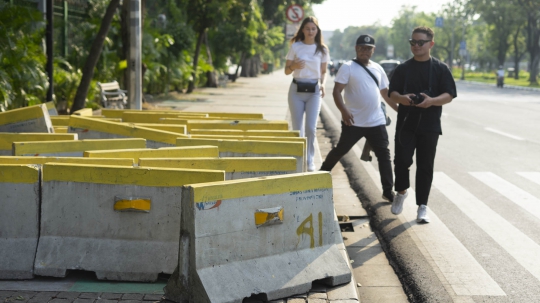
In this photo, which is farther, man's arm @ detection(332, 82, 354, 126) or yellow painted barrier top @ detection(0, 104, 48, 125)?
man's arm @ detection(332, 82, 354, 126)

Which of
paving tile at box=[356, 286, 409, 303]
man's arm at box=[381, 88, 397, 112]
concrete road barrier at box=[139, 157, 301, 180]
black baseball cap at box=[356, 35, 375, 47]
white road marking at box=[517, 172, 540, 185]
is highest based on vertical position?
black baseball cap at box=[356, 35, 375, 47]

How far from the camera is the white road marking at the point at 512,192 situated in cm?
873

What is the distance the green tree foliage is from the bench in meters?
3.72

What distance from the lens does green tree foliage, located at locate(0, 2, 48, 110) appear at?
12680 millimetres

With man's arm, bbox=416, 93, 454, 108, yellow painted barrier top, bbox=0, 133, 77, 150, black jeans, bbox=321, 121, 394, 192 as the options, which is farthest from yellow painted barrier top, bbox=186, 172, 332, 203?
black jeans, bbox=321, 121, 394, 192

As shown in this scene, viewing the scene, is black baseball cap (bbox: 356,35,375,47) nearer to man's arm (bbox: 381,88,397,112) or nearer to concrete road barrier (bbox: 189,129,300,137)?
man's arm (bbox: 381,88,397,112)

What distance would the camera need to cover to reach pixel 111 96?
63.1ft

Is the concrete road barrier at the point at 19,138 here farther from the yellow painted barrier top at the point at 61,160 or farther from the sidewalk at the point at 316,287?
the sidewalk at the point at 316,287

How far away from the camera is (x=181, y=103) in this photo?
24.2 metres

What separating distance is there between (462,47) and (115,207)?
272ft

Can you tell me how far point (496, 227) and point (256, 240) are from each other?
345 centimetres

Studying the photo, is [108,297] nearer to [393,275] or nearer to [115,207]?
[115,207]

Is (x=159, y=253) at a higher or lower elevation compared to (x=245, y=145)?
lower

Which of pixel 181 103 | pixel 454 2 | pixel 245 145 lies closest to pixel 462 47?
pixel 454 2
